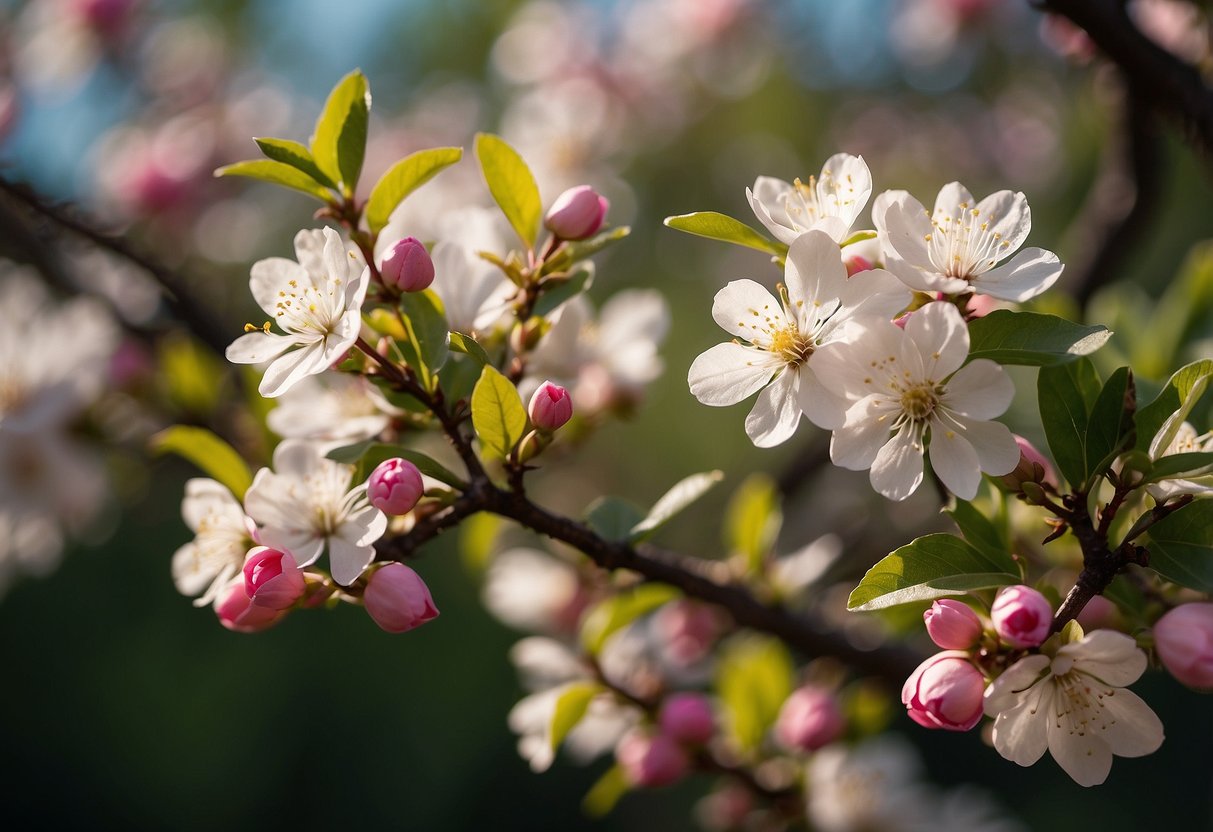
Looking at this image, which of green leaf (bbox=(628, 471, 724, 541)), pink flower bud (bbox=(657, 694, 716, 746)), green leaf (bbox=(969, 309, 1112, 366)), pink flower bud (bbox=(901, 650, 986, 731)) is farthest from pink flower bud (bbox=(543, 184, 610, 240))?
pink flower bud (bbox=(657, 694, 716, 746))

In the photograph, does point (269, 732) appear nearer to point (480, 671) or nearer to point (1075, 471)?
point (480, 671)

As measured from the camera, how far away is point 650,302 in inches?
50.1

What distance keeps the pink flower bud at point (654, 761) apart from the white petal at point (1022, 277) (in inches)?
28.2

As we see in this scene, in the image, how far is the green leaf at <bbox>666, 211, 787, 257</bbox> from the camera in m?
0.78

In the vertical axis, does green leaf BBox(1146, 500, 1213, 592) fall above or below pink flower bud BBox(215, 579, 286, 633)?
above

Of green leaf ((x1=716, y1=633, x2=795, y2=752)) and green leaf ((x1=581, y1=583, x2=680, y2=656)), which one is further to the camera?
green leaf ((x1=716, y1=633, x2=795, y2=752))

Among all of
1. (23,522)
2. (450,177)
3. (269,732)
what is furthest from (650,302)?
(269,732)

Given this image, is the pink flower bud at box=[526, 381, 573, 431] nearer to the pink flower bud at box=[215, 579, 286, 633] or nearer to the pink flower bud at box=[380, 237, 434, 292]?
the pink flower bud at box=[380, 237, 434, 292]

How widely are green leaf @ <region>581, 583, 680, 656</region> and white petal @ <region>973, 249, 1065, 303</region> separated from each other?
526 millimetres

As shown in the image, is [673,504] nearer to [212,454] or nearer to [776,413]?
[776,413]

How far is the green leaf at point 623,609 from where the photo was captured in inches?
46.7

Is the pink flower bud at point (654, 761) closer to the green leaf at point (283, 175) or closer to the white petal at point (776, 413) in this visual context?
the white petal at point (776, 413)

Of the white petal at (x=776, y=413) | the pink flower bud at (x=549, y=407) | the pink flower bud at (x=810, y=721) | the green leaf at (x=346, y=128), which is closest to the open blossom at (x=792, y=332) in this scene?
the white petal at (x=776, y=413)

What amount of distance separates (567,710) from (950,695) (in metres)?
0.49
